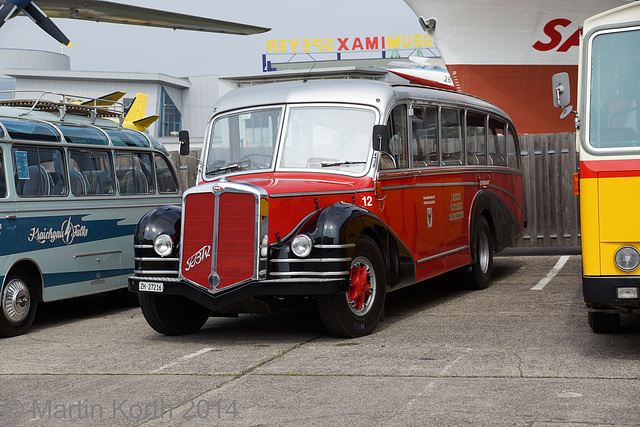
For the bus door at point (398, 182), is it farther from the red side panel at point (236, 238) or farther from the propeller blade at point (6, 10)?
the propeller blade at point (6, 10)

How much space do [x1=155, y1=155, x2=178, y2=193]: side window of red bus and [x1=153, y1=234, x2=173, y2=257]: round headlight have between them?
14.8ft

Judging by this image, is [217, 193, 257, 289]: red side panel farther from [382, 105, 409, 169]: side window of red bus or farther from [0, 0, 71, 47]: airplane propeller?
[0, 0, 71, 47]: airplane propeller

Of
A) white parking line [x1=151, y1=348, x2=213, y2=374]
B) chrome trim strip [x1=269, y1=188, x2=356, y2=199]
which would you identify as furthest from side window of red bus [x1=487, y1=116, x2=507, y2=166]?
white parking line [x1=151, y1=348, x2=213, y2=374]

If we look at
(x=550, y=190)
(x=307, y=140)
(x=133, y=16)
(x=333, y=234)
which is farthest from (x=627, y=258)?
(x=133, y=16)

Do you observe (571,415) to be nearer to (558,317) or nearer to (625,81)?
(625,81)

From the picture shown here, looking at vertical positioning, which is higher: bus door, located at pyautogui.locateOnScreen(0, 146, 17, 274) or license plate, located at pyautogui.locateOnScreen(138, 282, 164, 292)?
bus door, located at pyautogui.locateOnScreen(0, 146, 17, 274)

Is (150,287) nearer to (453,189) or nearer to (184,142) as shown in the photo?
(184,142)

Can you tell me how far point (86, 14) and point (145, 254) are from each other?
9.69m

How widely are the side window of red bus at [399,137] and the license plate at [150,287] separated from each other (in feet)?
9.15

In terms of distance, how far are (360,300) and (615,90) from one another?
120 inches

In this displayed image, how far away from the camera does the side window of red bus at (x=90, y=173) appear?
34.0 ft

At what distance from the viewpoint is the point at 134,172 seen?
11.7 m

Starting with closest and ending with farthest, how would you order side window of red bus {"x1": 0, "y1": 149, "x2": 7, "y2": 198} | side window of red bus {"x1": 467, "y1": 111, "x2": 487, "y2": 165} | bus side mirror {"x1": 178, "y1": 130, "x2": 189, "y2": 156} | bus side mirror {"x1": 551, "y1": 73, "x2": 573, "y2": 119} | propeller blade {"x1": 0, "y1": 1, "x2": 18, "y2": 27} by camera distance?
bus side mirror {"x1": 551, "y1": 73, "x2": 573, "y2": 119} < side window of red bus {"x1": 0, "y1": 149, "x2": 7, "y2": 198} < bus side mirror {"x1": 178, "y1": 130, "x2": 189, "y2": 156} < side window of red bus {"x1": 467, "y1": 111, "x2": 487, "y2": 165} < propeller blade {"x1": 0, "y1": 1, "x2": 18, "y2": 27}

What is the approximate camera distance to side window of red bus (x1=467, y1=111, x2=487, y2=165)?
36.6 ft
